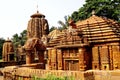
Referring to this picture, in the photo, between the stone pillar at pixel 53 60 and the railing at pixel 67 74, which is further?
the stone pillar at pixel 53 60

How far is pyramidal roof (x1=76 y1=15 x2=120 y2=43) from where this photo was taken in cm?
1247

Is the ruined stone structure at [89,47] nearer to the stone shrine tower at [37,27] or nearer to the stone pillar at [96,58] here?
the stone pillar at [96,58]

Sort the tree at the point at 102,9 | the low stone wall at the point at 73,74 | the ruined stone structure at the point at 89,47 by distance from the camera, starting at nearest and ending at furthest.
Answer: the low stone wall at the point at 73,74 → the ruined stone structure at the point at 89,47 → the tree at the point at 102,9

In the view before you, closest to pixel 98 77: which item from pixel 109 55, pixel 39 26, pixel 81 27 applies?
pixel 109 55

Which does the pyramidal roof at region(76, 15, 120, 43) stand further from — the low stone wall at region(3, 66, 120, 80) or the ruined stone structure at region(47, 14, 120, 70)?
the low stone wall at region(3, 66, 120, 80)

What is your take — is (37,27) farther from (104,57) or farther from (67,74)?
(67,74)

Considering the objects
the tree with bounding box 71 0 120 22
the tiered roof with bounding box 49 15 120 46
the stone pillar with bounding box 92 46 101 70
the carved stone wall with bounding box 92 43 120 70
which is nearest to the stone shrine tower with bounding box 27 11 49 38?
the tree with bounding box 71 0 120 22

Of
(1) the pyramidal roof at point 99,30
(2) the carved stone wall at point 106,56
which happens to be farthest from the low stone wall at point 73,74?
(1) the pyramidal roof at point 99,30

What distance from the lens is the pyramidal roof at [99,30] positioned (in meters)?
12.5

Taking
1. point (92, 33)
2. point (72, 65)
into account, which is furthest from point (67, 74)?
point (92, 33)

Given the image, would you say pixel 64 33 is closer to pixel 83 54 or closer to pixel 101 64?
pixel 83 54

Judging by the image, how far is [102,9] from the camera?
29594 millimetres

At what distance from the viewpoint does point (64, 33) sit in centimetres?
1441

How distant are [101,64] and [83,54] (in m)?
1.21
